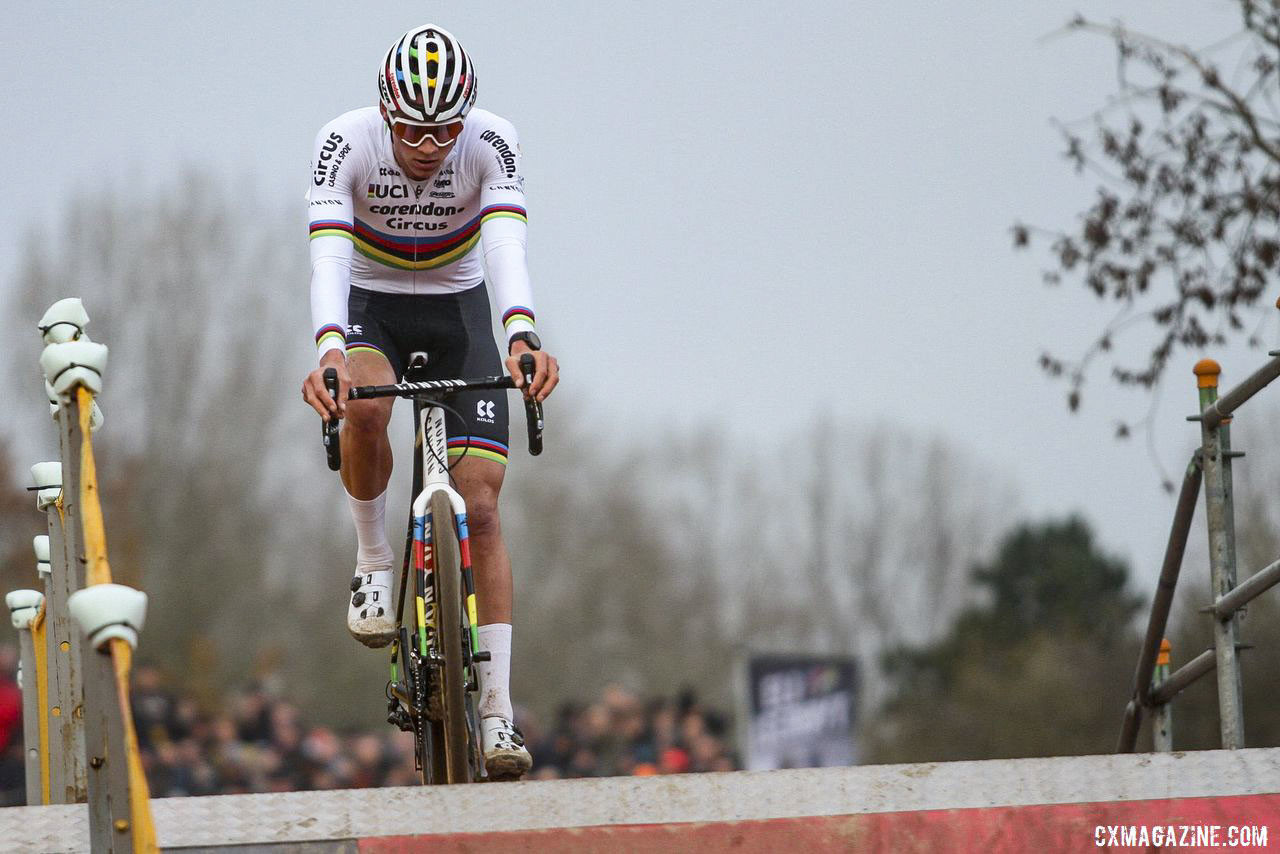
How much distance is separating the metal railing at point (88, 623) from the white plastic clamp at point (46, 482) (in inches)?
5.6

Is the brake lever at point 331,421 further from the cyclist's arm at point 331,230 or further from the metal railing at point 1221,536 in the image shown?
the metal railing at point 1221,536

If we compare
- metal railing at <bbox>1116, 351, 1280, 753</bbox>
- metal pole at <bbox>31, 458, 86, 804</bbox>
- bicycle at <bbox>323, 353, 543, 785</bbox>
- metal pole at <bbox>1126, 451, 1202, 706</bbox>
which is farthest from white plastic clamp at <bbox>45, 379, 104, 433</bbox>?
metal pole at <bbox>1126, 451, 1202, 706</bbox>

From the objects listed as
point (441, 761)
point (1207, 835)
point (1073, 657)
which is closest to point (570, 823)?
point (1207, 835)

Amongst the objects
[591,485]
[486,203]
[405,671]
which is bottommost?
[405,671]

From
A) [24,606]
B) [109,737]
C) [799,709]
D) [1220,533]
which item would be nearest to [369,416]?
[24,606]

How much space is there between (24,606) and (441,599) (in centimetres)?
176

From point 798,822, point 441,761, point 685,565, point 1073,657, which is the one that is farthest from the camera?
point 685,565

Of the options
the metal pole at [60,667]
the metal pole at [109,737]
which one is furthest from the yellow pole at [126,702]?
the metal pole at [60,667]

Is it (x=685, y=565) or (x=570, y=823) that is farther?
(x=685, y=565)

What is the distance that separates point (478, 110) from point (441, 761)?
2186 mm

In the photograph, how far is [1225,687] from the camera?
19.0ft

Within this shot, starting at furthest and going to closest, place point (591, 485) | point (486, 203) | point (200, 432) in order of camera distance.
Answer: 1. point (591, 485)
2. point (200, 432)
3. point (486, 203)

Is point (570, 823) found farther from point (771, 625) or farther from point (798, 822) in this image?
point (771, 625)

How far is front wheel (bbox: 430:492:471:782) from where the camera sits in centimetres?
550
